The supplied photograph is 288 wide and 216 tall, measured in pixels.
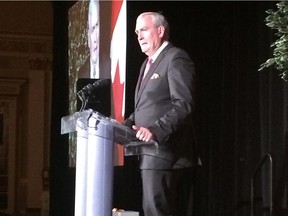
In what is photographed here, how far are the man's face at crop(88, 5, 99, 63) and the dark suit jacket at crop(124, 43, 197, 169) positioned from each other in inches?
71.7

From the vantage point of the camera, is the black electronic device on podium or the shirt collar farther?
the shirt collar

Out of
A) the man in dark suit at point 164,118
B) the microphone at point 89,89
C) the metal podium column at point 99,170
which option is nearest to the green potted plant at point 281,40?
the man in dark suit at point 164,118

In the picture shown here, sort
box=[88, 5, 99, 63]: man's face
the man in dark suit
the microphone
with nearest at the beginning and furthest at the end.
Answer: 1. the man in dark suit
2. the microphone
3. box=[88, 5, 99, 63]: man's face

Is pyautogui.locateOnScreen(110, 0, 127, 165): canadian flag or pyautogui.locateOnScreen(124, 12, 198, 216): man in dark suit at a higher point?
pyautogui.locateOnScreen(110, 0, 127, 165): canadian flag

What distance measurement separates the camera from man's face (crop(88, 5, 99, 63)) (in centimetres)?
452

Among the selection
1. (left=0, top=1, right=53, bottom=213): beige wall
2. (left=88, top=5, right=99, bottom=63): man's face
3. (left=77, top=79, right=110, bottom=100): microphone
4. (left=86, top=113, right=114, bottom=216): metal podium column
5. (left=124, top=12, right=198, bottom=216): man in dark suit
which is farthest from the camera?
(left=0, top=1, right=53, bottom=213): beige wall

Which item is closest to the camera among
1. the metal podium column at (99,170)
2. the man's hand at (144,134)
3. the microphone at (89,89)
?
the metal podium column at (99,170)

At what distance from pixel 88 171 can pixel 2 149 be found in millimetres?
10059

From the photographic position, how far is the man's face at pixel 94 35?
178 inches

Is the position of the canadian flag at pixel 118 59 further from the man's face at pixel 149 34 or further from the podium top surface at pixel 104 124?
the podium top surface at pixel 104 124

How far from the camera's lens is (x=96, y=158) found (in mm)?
2209

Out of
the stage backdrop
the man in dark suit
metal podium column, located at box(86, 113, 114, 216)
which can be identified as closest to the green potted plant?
the man in dark suit

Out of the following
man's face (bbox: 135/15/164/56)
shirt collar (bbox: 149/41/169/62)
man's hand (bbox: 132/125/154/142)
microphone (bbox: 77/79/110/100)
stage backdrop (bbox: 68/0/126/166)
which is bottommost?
man's hand (bbox: 132/125/154/142)

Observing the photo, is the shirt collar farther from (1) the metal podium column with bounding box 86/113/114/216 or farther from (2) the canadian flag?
(2) the canadian flag
